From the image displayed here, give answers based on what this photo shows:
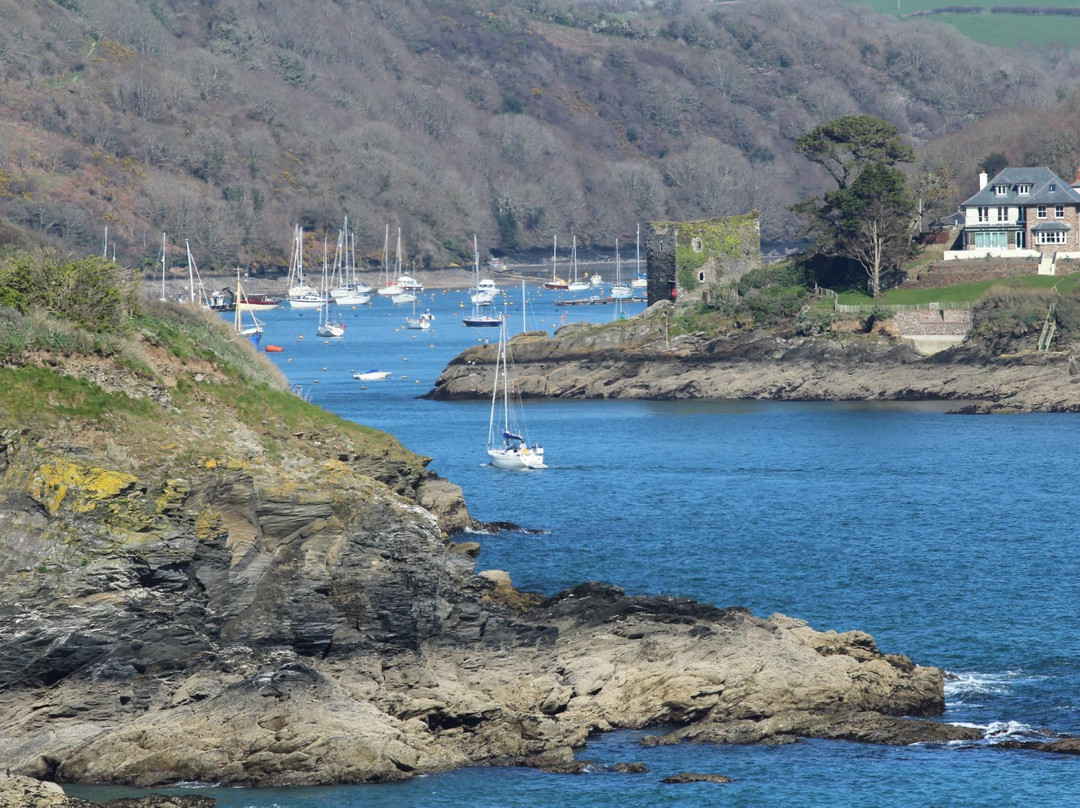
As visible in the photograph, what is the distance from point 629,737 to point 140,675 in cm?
823

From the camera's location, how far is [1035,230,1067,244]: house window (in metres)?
97.8

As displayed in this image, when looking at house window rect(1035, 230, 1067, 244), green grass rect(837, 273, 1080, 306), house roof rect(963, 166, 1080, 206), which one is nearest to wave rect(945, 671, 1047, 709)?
green grass rect(837, 273, 1080, 306)

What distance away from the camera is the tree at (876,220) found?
308 ft

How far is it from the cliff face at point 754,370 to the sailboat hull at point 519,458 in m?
24.5

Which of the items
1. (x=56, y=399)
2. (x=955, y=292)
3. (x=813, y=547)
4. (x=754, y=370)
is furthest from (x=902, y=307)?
(x=56, y=399)

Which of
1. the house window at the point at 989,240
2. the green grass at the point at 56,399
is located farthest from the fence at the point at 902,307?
the green grass at the point at 56,399

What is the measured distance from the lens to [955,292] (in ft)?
305

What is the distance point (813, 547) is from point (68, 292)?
2223 centimetres

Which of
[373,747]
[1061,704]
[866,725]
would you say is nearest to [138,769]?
[373,747]

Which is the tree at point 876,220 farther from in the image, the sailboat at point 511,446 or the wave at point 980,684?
the wave at point 980,684

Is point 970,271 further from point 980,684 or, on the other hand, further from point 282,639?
point 282,639

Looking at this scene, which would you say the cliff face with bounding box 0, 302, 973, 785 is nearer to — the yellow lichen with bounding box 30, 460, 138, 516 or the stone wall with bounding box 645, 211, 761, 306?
the yellow lichen with bounding box 30, 460, 138, 516

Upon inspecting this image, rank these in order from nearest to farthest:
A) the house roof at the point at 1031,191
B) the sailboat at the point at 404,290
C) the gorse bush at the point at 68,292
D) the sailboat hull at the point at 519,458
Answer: the gorse bush at the point at 68,292 → the sailboat hull at the point at 519,458 → the house roof at the point at 1031,191 → the sailboat at the point at 404,290

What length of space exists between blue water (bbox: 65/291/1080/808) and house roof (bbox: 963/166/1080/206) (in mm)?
23516
